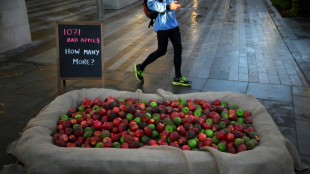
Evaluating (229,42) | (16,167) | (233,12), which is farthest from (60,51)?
(233,12)

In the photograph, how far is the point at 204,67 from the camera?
6.71m

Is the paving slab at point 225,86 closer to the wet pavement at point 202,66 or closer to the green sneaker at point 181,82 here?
the wet pavement at point 202,66

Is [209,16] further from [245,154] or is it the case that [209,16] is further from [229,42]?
[245,154]

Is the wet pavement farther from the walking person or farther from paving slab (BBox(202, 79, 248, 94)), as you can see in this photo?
the walking person

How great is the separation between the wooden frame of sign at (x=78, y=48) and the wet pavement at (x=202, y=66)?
2.67 feet

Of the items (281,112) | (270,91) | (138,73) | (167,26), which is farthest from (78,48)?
(270,91)

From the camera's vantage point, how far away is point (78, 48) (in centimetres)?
470

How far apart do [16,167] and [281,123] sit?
364 cm

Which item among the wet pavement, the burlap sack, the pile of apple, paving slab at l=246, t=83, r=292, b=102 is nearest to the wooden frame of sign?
the wet pavement

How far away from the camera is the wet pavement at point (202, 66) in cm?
464

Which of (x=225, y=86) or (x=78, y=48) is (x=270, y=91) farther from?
(x=78, y=48)

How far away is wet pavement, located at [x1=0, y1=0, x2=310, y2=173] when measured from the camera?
464cm

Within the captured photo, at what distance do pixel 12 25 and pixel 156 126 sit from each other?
6519 millimetres

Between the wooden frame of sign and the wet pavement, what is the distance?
813mm
